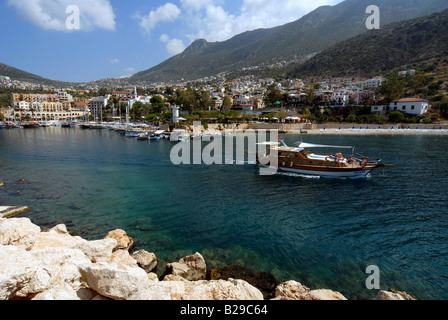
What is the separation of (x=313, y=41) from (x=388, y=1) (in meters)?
70.4

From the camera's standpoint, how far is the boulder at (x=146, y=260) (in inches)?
377

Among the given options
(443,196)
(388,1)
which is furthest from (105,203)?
(388,1)

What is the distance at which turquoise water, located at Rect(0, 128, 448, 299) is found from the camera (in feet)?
33.2

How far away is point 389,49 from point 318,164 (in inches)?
5466

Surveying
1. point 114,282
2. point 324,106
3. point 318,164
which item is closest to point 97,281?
point 114,282

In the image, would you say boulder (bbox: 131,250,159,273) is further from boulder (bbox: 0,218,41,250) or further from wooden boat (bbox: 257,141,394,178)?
wooden boat (bbox: 257,141,394,178)

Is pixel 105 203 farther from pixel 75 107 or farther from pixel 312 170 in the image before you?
pixel 75 107

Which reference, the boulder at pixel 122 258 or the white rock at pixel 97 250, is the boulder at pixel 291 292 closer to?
the boulder at pixel 122 258

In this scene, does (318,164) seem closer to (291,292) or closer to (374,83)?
(291,292)

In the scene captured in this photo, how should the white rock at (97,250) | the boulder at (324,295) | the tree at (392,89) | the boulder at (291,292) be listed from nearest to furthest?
1. the boulder at (324,295)
2. the boulder at (291,292)
3. the white rock at (97,250)
4. the tree at (392,89)

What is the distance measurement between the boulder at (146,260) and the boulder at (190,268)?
689 mm

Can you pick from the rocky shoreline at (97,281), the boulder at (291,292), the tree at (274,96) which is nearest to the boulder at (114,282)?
the rocky shoreline at (97,281)

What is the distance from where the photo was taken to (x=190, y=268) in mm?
9266

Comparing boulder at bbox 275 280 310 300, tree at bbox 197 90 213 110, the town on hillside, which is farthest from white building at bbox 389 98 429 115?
boulder at bbox 275 280 310 300
